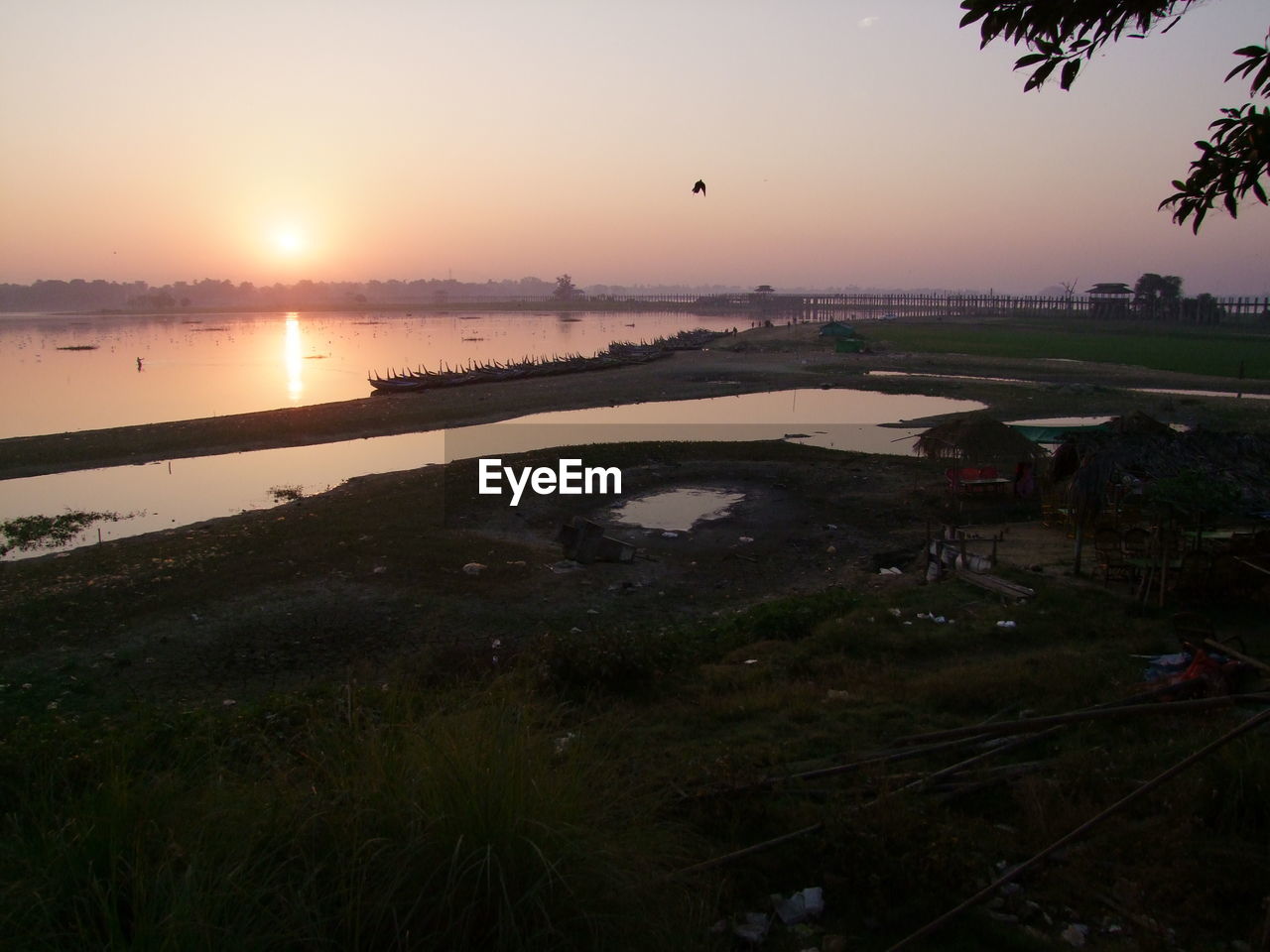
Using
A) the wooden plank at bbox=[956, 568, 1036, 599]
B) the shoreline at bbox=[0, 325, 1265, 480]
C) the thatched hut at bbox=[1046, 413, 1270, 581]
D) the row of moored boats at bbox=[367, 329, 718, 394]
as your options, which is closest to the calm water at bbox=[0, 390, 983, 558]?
the shoreline at bbox=[0, 325, 1265, 480]

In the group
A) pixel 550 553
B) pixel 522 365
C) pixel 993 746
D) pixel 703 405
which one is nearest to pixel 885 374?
pixel 703 405

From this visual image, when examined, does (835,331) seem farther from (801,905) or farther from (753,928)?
(753,928)

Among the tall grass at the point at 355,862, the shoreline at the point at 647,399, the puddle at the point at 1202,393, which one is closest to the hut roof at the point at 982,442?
the shoreline at the point at 647,399

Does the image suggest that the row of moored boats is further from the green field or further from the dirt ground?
the green field

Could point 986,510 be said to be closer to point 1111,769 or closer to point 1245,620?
point 1245,620

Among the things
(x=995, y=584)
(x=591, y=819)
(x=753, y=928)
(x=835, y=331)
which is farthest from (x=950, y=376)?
(x=591, y=819)

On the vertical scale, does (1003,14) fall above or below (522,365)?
above
